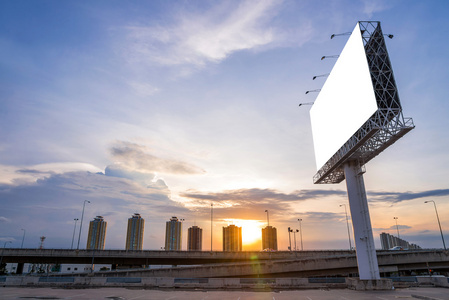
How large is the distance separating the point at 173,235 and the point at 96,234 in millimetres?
46297

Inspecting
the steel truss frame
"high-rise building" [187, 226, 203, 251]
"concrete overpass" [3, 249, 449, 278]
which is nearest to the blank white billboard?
the steel truss frame

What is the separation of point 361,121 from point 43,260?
272ft

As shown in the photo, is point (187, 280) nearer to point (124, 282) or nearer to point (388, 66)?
point (124, 282)

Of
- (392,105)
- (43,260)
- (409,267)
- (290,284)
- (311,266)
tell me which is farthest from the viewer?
(43,260)

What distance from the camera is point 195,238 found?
186 metres

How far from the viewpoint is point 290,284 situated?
33.7 metres

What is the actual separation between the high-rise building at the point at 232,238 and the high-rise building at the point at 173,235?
3059 cm

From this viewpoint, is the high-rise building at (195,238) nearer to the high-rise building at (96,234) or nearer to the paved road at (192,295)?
the high-rise building at (96,234)

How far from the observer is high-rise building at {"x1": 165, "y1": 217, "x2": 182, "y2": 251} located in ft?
577

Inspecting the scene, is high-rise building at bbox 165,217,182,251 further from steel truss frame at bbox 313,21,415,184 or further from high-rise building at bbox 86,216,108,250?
steel truss frame at bbox 313,21,415,184

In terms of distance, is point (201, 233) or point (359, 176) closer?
point (359, 176)

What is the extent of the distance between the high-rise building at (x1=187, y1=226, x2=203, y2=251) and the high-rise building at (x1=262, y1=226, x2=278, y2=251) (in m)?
44.0

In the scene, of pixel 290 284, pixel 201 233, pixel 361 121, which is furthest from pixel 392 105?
pixel 201 233

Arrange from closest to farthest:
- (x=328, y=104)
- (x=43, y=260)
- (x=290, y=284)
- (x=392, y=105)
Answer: (x=392, y=105) → (x=290, y=284) → (x=328, y=104) → (x=43, y=260)
